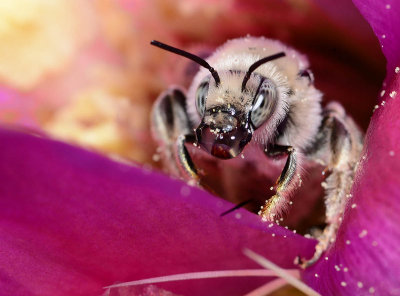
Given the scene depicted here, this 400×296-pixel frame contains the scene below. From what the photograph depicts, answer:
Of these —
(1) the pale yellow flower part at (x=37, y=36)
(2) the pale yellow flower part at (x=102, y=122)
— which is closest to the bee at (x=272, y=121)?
(2) the pale yellow flower part at (x=102, y=122)

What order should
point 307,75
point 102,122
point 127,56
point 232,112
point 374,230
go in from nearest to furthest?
1. point 374,230
2. point 232,112
3. point 307,75
4. point 102,122
5. point 127,56

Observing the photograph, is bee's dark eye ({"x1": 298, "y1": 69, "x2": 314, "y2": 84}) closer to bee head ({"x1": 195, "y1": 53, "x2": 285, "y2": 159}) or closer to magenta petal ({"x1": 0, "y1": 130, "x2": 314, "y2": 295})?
bee head ({"x1": 195, "y1": 53, "x2": 285, "y2": 159})

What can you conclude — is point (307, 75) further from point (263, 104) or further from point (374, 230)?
point (374, 230)

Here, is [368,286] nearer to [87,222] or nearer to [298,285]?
[298,285]

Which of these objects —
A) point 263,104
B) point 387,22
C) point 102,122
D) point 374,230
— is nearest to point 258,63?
point 263,104

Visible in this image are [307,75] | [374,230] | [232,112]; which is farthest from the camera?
[307,75]

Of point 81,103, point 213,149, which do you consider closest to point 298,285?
point 213,149
